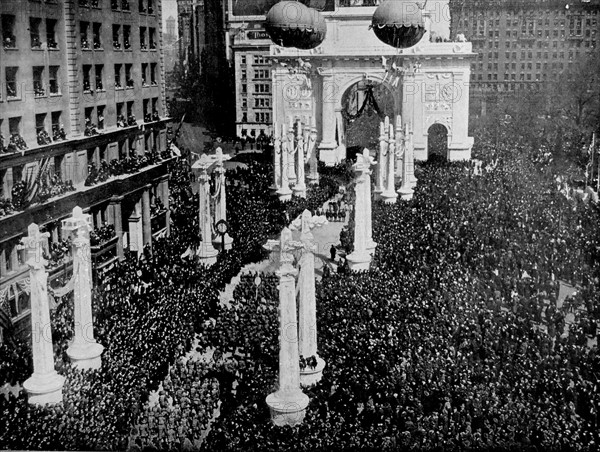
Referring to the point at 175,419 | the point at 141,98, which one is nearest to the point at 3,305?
the point at 175,419

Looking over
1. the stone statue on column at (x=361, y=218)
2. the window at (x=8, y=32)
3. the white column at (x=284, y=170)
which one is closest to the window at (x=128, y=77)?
the window at (x=8, y=32)

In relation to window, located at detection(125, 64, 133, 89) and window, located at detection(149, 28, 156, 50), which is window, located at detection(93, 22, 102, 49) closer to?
window, located at detection(125, 64, 133, 89)

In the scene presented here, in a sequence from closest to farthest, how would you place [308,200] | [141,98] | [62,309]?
[62,309]
[141,98]
[308,200]

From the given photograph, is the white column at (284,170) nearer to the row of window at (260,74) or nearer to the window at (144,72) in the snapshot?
the window at (144,72)

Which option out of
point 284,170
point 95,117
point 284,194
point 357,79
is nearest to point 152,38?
point 95,117

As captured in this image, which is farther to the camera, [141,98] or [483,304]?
[141,98]

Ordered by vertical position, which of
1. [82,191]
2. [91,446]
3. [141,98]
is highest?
[141,98]

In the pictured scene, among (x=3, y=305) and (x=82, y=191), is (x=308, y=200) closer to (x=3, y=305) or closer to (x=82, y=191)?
(x=82, y=191)

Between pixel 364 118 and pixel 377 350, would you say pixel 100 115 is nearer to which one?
pixel 377 350

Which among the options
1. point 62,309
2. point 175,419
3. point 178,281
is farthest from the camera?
point 178,281
